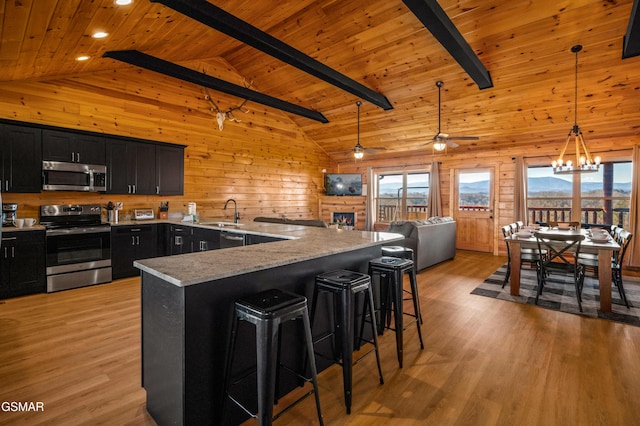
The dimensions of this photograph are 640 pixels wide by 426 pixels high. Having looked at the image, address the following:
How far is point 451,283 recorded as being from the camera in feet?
15.6

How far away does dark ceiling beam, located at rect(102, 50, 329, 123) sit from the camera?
4375 millimetres

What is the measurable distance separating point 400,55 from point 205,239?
4.16 meters

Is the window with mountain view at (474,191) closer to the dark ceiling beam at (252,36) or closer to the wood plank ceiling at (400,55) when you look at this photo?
the wood plank ceiling at (400,55)

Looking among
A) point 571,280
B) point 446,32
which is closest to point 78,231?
point 446,32

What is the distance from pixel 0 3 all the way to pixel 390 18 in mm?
4059

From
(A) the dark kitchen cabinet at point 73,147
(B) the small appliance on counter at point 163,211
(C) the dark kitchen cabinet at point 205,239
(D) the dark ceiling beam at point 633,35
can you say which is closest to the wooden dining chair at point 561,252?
(D) the dark ceiling beam at point 633,35

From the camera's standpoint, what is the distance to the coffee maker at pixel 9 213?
4.04 m

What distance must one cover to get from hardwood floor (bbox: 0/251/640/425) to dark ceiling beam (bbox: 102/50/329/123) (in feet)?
11.0

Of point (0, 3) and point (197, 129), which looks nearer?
point (0, 3)


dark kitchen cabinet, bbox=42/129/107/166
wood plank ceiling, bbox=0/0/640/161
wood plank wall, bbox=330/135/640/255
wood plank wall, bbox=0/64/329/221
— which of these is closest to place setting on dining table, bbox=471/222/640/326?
wood plank ceiling, bbox=0/0/640/161

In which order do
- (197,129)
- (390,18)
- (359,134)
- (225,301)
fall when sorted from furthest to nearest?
(359,134) < (197,129) < (390,18) < (225,301)

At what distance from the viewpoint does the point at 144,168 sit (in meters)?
5.32

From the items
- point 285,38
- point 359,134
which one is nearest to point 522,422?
point 285,38

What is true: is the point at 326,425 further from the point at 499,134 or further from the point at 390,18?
the point at 499,134
